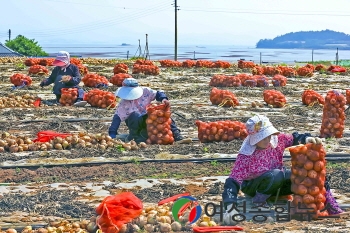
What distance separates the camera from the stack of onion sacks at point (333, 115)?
9.43m

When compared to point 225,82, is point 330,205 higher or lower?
lower

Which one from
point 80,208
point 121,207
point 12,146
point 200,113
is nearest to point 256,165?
point 121,207

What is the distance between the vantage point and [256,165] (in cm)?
595

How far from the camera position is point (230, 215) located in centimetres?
561

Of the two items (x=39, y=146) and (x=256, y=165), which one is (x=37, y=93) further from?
(x=256, y=165)

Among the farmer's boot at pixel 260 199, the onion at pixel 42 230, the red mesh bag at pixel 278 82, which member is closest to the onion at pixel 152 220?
the onion at pixel 42 230

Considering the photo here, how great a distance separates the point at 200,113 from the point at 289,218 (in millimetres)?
7167

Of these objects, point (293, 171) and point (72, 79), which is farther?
point (72, 79)

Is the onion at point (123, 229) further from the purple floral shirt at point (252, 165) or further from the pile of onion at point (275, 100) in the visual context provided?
the pile of onion at point (275, 100)

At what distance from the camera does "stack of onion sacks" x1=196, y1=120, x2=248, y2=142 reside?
9.55 m

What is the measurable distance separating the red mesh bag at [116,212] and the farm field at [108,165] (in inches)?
5.5

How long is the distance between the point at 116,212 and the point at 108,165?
264 centimetres

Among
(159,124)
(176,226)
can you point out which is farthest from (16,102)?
(176,226)

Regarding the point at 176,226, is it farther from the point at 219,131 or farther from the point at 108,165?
the point at 219,131
